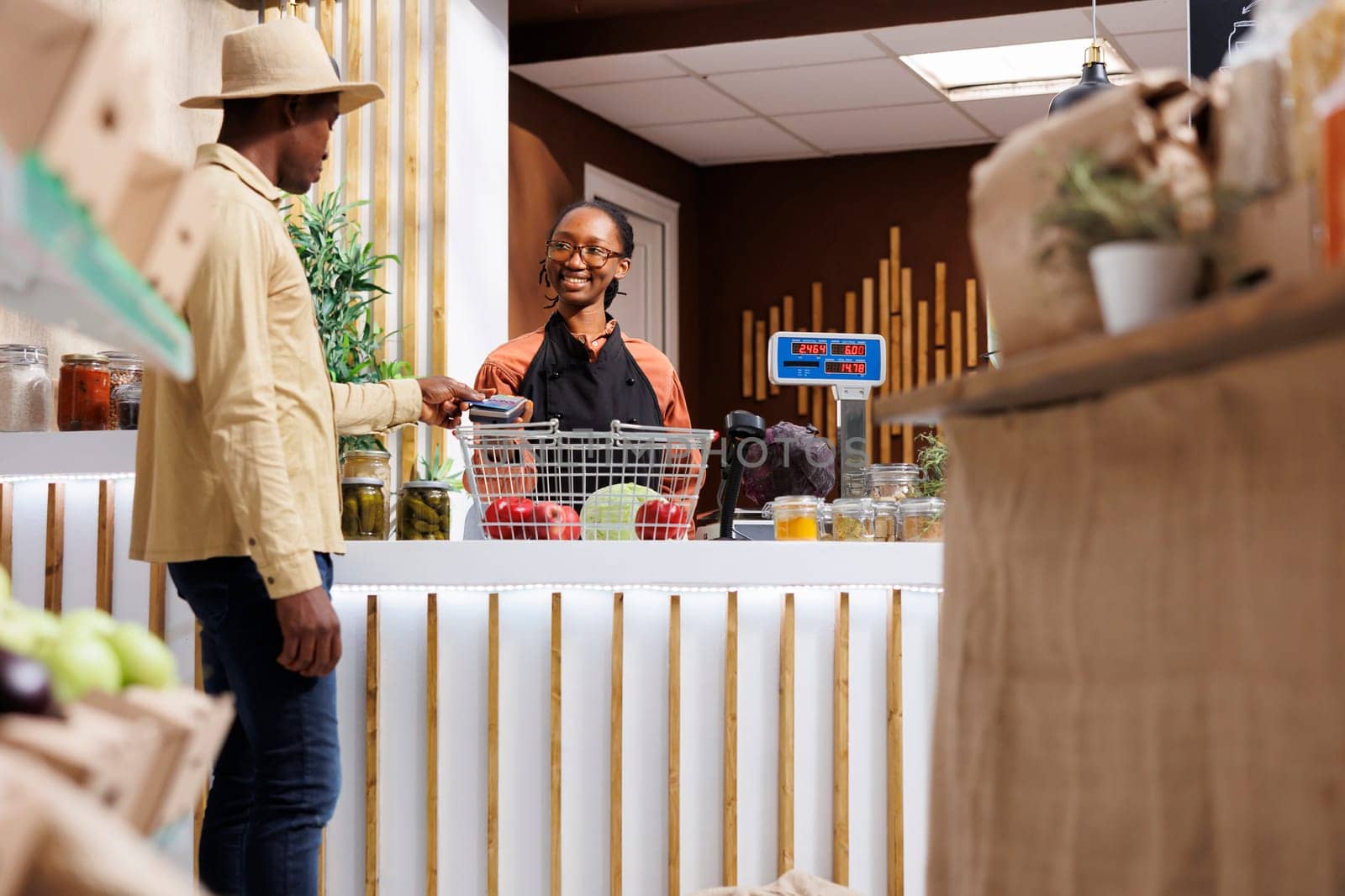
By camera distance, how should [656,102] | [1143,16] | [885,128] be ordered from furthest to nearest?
[885,128] → [656,102] → [1143,16]

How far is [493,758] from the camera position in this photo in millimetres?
2504

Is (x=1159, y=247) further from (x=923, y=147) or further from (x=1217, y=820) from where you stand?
(x=923, y=147)

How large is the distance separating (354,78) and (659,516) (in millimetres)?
2770

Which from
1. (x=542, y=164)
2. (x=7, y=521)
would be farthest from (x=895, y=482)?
(x=542, y=164)

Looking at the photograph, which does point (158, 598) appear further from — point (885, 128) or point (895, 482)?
point (885, 128)

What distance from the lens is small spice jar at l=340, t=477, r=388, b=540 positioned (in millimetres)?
2600

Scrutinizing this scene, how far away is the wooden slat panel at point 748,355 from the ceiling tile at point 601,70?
1.80m

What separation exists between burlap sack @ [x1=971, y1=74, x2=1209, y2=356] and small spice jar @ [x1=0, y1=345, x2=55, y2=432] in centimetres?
248

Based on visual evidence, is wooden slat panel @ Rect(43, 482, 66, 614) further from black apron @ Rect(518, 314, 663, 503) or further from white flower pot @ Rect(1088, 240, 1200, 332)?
white flower pot @ Rect(1088, 240, 1200, 332)

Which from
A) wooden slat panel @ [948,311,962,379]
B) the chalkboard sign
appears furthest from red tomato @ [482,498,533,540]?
Result: wooden slat panel @ [948,311,962,379]

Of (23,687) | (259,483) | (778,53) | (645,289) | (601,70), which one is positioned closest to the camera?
(23,687)

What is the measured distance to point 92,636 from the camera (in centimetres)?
90

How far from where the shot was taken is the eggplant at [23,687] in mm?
738

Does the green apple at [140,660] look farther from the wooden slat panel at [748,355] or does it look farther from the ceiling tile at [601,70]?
the wooden slat panel at [748,355]
